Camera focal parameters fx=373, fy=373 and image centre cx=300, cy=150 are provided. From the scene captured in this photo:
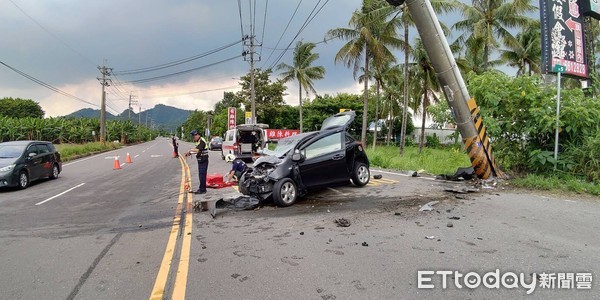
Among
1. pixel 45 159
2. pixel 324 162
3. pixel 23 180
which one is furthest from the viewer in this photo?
pixel 45 159

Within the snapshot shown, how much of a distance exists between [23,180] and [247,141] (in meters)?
11.4

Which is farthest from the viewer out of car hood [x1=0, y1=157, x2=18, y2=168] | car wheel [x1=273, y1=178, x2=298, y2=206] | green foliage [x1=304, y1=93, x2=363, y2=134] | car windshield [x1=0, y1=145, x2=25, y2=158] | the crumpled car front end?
green foliage [x1=304, y1=93, x2=363, y2=134]

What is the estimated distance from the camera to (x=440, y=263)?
166 inches

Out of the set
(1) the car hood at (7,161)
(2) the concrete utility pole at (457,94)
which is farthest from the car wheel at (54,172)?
(2) the concrete utility pole at (457,94)

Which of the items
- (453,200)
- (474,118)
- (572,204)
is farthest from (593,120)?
(453,200)

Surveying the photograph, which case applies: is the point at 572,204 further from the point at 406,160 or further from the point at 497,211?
the point at 406,160

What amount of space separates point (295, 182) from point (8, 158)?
994 cm

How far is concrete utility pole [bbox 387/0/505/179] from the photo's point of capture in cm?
968

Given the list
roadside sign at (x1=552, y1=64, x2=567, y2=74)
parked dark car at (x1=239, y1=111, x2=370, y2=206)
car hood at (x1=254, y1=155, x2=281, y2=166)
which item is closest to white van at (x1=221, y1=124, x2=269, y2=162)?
parked dark car at (x1=239, y1=111, x2=370, y2=206)

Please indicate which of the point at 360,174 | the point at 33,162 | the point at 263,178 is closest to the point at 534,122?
the point at 360,174

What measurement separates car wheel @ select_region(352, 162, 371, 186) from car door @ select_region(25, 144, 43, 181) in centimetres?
1067

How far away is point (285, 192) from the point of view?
775 centimetres

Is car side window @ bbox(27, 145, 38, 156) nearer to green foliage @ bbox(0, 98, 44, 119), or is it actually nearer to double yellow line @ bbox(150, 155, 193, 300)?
double yellow line @ bbox(150, 155, 193, 300)

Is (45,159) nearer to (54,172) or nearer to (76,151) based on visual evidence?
(54,172)
